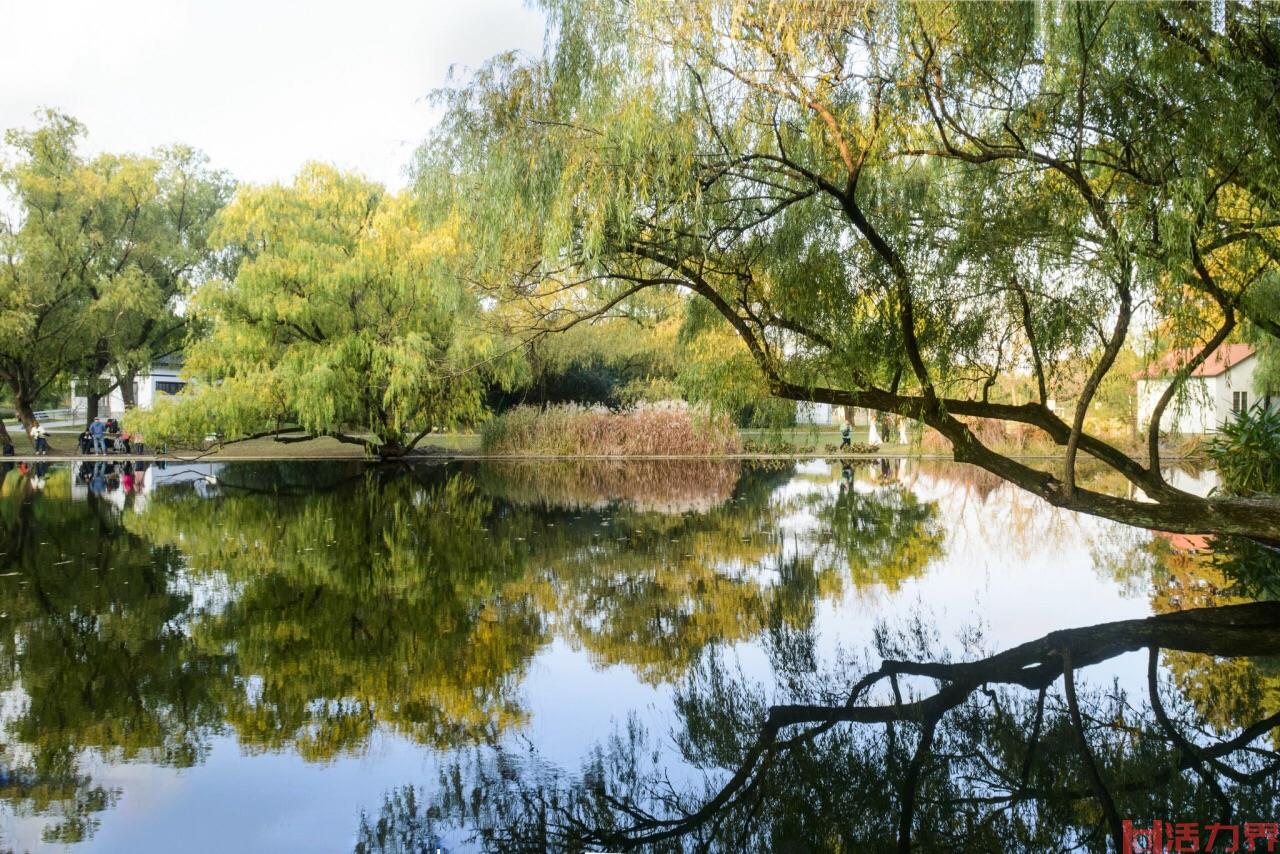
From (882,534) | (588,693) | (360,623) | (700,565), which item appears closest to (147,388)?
(882,534)

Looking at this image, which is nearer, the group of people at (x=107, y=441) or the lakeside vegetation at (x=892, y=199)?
the lakeside vegetation at (x=892, y=199)

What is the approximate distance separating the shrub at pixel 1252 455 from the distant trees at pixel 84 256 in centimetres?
2855

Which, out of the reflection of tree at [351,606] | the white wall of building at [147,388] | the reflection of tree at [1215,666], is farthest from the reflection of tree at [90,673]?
the white wall of building at [147,388]

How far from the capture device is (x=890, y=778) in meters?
4.34

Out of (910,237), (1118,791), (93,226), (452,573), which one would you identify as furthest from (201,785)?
(93,226)

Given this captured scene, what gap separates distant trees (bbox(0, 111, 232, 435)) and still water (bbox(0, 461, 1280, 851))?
950 inches

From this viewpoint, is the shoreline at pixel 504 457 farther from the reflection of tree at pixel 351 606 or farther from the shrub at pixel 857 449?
the reflection of tree at pixel 351 606

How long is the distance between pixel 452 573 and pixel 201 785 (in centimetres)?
523

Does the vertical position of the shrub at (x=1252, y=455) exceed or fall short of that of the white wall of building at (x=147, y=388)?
it falls short

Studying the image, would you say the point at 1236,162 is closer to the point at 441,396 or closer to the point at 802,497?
the point at 802,497

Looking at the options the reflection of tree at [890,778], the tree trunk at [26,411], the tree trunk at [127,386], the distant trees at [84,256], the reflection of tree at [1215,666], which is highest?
the distant trees at [84,256]

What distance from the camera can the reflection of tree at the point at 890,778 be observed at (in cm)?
382

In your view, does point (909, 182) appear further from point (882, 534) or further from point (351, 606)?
point (351, 606)

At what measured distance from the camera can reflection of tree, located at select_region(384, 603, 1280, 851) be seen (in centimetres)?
382
